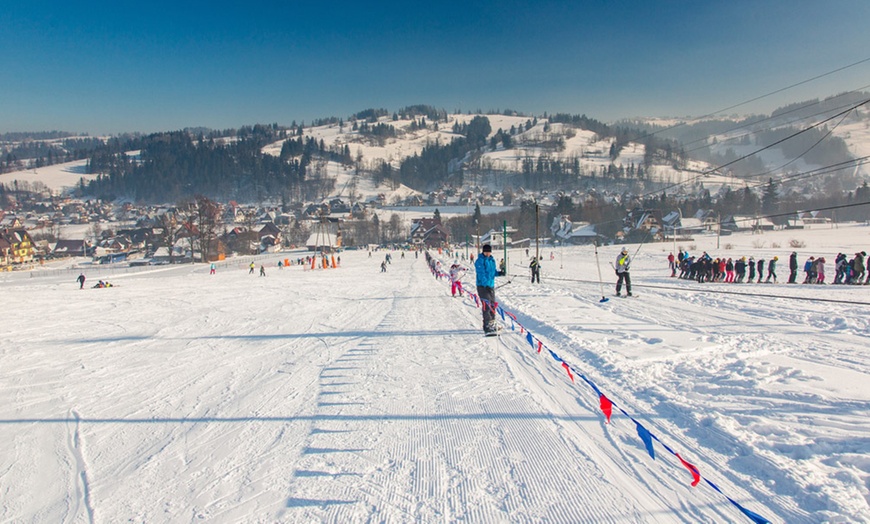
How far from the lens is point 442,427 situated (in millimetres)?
4059

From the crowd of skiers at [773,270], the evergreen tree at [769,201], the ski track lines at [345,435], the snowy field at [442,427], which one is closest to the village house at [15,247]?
the snowy field at [442,427]

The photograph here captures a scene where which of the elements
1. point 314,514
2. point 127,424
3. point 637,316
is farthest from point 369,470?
point 637,316

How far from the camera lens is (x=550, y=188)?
573 feet

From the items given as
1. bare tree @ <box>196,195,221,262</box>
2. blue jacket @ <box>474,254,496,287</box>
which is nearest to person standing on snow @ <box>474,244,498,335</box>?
blue jacket @ <box>474,254,496,287</box>

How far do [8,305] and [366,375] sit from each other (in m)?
21.0

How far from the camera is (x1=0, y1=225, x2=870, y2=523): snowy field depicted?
288 centimetres

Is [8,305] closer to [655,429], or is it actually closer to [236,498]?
[236,498]

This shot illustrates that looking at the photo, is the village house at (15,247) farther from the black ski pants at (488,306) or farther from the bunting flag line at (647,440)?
the bunting flag line at (647,440)

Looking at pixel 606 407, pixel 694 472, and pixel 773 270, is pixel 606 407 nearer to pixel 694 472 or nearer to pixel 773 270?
pixel 694 472

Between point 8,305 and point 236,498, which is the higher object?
point 236,498

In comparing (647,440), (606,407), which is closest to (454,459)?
(647,440)

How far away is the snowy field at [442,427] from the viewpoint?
9.45 feet

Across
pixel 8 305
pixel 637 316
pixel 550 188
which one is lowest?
pixel 8 305

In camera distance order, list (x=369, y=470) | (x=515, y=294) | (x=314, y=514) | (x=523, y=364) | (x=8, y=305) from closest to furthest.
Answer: (x=314, y=514)
(x=369, y=470)
(x=523, y=364)
(x=515, y=294)
(x=8, y=305)
